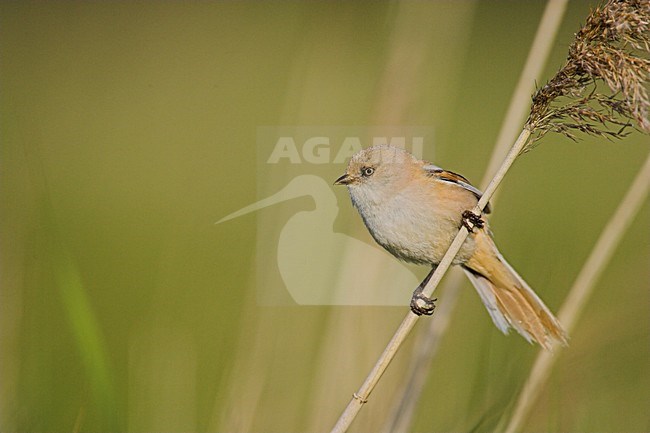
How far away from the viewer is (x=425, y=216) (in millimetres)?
1627

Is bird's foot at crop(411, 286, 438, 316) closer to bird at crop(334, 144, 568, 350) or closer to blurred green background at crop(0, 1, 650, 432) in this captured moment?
bird at crop(334, 144, 568, 350)

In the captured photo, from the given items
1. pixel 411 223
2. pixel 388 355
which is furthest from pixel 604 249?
pixel 388 355

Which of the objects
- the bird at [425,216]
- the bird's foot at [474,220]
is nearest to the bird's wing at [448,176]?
the bird at [425,216]

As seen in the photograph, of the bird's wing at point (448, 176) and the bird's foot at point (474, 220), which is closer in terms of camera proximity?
the bird's foot at point (474, 220)

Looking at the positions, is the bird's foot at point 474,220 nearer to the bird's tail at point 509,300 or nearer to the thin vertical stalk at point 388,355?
the bird's tail at point 509,300

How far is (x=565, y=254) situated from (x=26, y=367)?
1366 millimetres

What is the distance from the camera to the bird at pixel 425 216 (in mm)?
1613

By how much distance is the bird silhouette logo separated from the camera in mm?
1777

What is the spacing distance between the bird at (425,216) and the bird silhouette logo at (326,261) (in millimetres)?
146

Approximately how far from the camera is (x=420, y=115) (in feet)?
6.07

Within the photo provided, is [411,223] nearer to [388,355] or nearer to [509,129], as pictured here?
[509,129]

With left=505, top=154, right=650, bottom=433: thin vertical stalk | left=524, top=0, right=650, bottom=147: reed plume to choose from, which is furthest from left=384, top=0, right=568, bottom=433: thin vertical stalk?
left=524, top=0, right=650, bottom=147: reed plume

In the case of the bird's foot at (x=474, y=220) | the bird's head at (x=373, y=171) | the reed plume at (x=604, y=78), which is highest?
the reed plume at (x=604, y=78)

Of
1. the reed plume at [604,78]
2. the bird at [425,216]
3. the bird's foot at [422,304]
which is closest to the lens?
the reed plume at [604,78]
